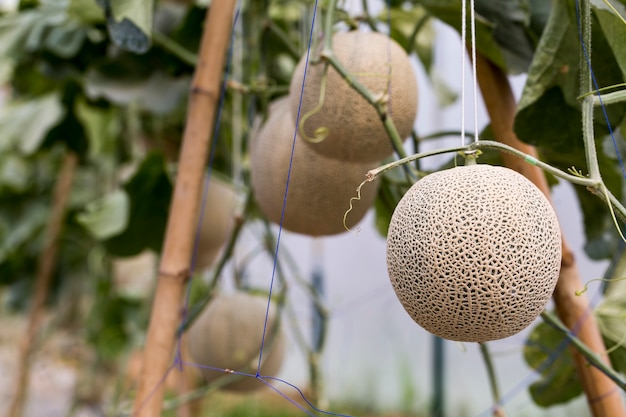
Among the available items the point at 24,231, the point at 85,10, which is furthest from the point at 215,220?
the point at 24,231

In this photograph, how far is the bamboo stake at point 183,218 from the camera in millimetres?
722

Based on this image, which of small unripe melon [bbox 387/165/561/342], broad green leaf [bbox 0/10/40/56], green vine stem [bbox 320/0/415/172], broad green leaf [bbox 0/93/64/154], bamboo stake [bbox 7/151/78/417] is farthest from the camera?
bamboo stake [bbox 7/151/78/417]

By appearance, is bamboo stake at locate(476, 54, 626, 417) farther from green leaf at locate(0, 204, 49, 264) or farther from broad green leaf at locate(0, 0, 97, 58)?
green leaf at locate(0, 204, 49, 264)

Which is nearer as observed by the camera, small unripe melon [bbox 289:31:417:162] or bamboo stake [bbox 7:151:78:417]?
small unripe melon [bbox 289:31:417:162]

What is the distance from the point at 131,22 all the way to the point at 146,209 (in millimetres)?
405

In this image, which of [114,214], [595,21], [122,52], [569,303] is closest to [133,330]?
[114,214]

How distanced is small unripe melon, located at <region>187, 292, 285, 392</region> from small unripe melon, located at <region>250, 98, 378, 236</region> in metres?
0.24

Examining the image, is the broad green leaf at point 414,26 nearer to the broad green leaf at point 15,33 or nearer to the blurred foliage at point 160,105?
the blurred foliage at point 160,105

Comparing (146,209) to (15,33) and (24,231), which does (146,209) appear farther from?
(24,231)

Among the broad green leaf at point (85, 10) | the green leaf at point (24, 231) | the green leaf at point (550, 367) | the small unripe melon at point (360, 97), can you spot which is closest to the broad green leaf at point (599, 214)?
the green leaf at point (550, 367)

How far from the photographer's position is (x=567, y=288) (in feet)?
2.19

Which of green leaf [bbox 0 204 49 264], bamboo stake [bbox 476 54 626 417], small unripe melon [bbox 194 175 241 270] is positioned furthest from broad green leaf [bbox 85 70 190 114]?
green leaf [bbox 0 204 49 264]

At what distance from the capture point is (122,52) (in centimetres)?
104

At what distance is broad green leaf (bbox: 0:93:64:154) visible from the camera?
4.24ft
